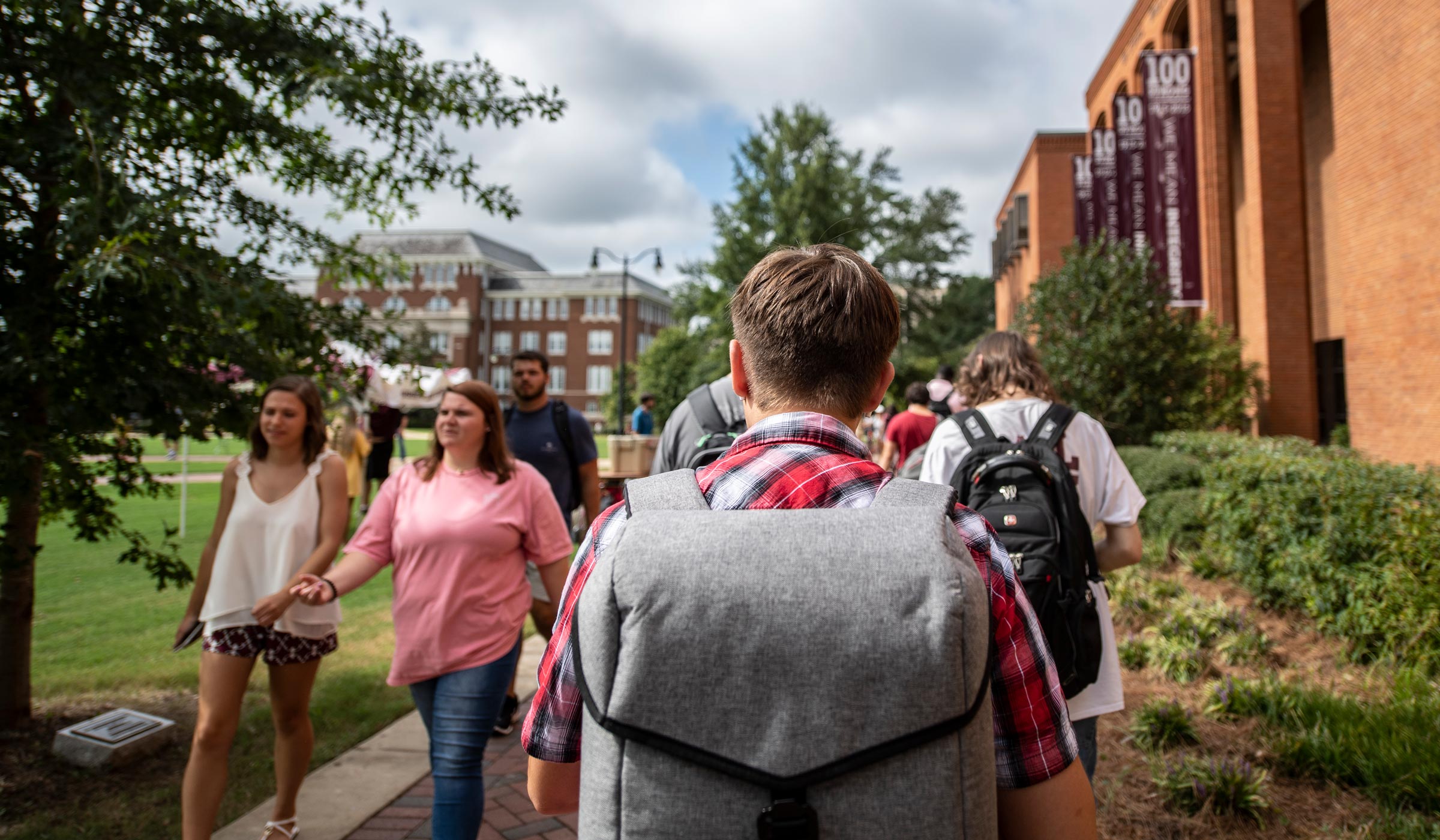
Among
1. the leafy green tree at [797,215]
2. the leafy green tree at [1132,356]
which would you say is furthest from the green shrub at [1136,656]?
the leafy green tree at [797,215]

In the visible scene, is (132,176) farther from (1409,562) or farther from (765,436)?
(1409,562)

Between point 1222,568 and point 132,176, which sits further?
point 1222,568

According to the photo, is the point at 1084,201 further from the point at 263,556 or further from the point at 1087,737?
the point at 263,556

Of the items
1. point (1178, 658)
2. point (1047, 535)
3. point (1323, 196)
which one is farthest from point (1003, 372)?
point (1323, 196)

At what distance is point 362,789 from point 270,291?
2.48 m

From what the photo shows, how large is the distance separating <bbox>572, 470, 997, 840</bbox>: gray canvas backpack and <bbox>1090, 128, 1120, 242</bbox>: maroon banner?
17448 millimetres

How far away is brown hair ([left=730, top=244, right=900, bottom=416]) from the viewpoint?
1425mm

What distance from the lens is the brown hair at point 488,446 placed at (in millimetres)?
3762

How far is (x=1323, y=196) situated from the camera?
17578mm

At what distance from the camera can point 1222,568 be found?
24.5ft

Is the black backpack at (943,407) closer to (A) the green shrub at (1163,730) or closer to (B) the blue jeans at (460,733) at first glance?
(A) the green shrub at (1163,730)

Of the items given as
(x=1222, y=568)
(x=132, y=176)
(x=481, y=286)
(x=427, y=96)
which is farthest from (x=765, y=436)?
(x=481, y=286)

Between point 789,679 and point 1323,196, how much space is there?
20.8 metres

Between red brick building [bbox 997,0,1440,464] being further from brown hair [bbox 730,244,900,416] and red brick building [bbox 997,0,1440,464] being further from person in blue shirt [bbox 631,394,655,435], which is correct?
brown hair [bbox 730,244,900,416]
